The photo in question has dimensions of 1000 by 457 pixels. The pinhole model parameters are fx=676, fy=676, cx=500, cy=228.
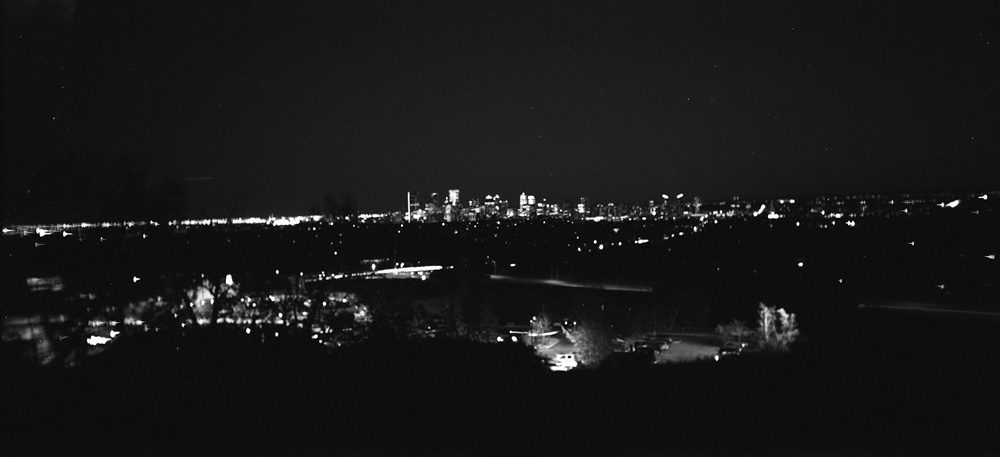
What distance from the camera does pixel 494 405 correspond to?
198 inches

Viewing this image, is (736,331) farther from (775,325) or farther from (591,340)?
(591,340)

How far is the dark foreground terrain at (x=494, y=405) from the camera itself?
4.32 metres

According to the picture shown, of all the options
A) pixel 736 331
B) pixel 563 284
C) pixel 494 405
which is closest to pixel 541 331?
pixel 736 331

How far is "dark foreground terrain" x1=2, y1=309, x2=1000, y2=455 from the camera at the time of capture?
432cm

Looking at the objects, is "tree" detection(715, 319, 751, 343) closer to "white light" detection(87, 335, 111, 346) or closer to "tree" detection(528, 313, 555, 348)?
"tree" detection(528, 313, 555, 348)

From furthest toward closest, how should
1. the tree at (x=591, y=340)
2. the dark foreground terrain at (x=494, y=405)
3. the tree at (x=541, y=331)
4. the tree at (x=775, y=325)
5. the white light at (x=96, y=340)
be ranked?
the tree at (x=541, y=331)
the tree at (x=591, y=340)
the tree at (x=775, y=325)
the white light at (x=96, y=340)
the dark foreground terrain at (x=494, y=405)

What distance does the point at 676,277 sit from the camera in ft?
70.5

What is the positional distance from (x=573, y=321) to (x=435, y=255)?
12570mm

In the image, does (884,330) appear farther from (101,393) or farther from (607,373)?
(101,393)

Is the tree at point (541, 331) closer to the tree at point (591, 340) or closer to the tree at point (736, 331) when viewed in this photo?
the tree at point (591, 340)

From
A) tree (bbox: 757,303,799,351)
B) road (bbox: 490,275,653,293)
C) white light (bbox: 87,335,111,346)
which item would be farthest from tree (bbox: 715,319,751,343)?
white light (bbox: 87,335,111,346)

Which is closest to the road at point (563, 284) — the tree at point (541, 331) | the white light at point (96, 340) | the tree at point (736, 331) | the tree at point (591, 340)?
the tree at point (541, 331)

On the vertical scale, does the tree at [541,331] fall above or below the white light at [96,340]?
below

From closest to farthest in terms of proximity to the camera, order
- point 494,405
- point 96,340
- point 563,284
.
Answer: point 494,405 → point 96,340 → point 563,284
